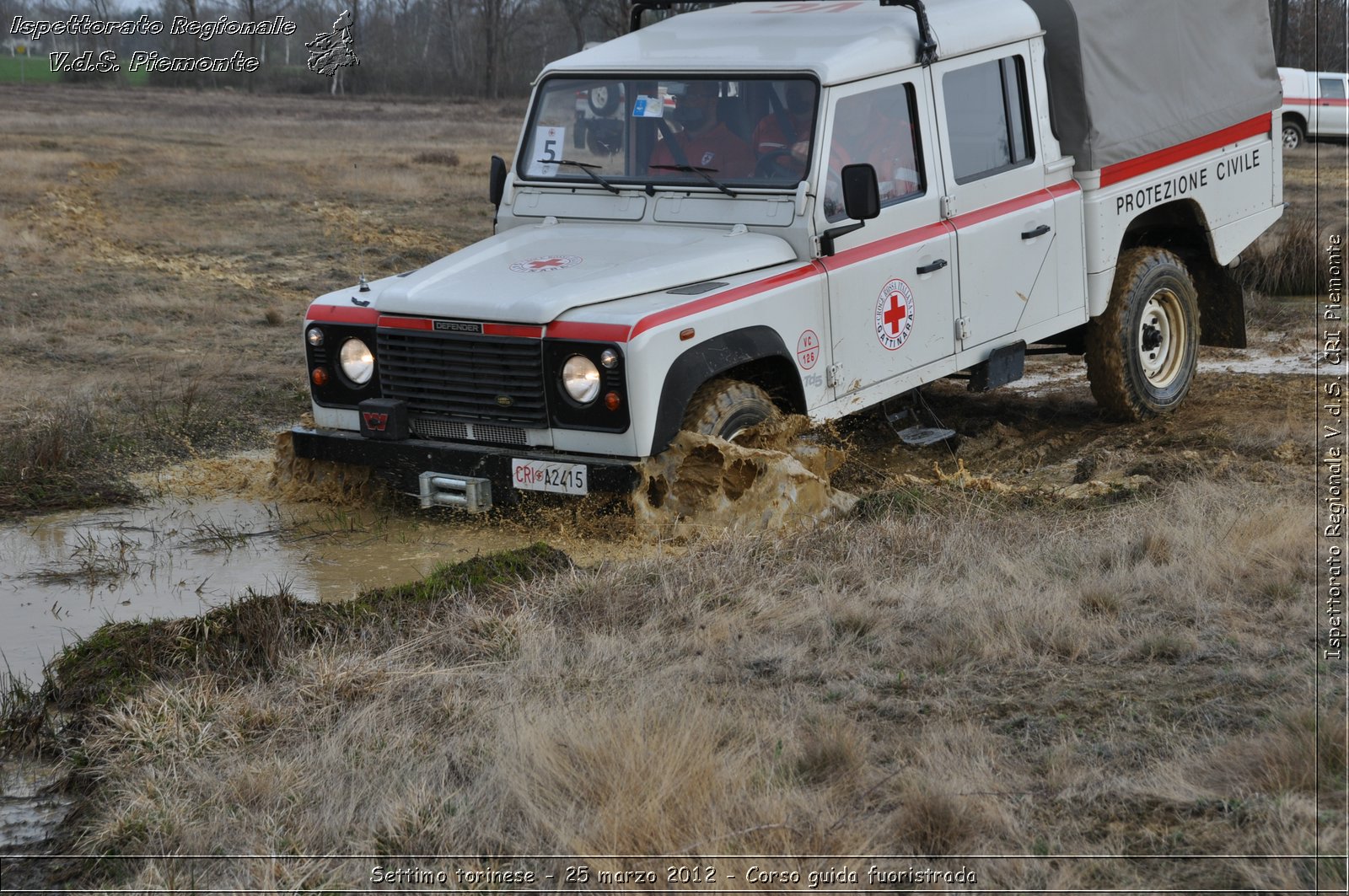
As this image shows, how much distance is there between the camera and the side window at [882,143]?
21.5ft

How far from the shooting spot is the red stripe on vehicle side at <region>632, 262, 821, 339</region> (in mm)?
5613

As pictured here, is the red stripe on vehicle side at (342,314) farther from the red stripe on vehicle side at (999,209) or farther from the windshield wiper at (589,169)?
the red stripe on vehicle side at (999,209)

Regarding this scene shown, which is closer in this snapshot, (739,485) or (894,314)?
(739,485)

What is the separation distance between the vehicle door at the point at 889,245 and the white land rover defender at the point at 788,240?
0.04 feet

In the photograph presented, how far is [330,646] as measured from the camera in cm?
468

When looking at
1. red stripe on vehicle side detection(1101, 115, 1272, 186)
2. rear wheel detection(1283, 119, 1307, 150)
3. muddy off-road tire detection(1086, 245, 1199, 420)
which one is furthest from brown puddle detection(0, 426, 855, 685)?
rear wheel detection(1283, 119, 1307, 150)

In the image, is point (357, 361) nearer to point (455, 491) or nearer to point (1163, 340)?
point (455, 491)

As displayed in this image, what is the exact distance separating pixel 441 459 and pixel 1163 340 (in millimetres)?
4859

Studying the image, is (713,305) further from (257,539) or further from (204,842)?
(204,842)

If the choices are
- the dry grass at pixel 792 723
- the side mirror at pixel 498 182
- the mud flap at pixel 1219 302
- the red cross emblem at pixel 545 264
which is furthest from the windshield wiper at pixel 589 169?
the mud flap at pixel 1219 302

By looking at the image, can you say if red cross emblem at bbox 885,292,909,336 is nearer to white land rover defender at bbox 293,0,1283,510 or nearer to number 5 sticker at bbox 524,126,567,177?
white land rover defender at bbox 293,0,1283,510

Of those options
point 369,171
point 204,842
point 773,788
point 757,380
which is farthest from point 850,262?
point 369,171

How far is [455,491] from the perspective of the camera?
6.05 metres

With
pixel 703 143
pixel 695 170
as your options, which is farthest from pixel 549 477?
pixel 703 143
